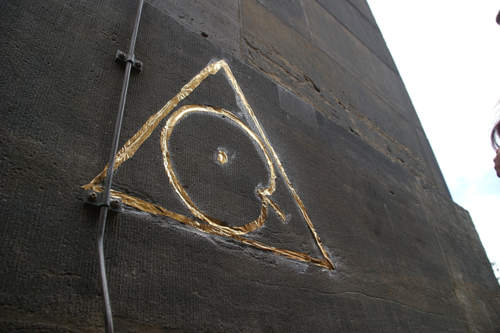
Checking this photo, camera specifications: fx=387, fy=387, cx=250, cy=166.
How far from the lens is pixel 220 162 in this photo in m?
1.66

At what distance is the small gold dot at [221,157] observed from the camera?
1669mm

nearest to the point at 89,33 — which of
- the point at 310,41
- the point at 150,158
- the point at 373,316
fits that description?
the point at 150,158

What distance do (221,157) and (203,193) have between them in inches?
9.0

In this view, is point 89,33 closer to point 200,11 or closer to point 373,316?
point 200,11

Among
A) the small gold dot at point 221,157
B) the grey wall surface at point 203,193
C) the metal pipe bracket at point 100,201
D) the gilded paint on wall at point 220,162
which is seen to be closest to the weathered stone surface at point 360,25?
the grey wall surface at point 203,193

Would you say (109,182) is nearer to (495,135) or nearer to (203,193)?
(203,193)

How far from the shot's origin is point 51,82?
52.0 inches

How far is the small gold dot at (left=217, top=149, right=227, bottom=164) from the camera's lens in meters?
1.67

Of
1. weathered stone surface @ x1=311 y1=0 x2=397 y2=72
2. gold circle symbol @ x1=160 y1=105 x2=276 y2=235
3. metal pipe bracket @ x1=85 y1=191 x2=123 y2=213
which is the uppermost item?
weathered stone surface @ x1=311 y1=0 x2=397 y2=72

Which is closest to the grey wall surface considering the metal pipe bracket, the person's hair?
the metal pipe bracket

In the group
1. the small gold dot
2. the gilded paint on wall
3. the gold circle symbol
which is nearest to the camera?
the gilded paint on wall

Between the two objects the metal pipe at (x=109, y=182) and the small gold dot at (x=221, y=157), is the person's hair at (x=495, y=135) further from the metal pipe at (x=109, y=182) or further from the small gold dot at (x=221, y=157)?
the metal pipe at (x=109, y=182)

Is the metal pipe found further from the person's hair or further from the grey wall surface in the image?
the person's hair

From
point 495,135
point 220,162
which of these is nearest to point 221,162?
point 220,162
